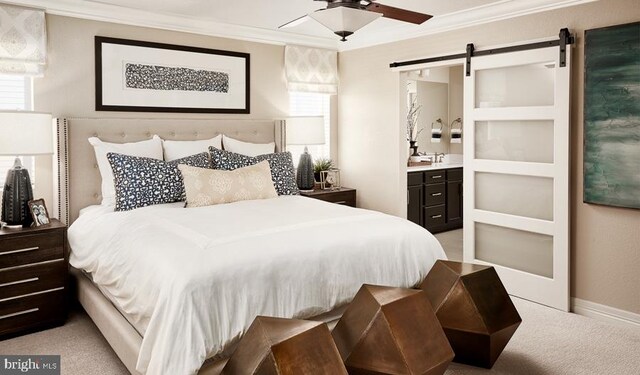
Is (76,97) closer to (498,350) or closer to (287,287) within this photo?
(287,287)

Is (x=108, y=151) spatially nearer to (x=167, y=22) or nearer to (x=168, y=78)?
(x=168, y=78)

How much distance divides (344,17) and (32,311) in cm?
280

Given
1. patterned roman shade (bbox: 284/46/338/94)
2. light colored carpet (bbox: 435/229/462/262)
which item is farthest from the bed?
light colored carpet (bbox: 435/229/462/262)

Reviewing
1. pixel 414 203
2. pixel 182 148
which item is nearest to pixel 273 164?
pixel 182 148

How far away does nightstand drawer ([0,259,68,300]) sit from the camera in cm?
320

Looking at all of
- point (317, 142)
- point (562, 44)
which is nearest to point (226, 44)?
point (317, 142)

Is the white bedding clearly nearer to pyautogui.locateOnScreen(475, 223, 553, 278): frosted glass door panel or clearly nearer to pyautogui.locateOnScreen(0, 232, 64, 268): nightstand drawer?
pyautogui.locateOnScreen(0, 232, 64, 268): nightstand drawer

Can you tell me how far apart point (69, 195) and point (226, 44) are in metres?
2.05

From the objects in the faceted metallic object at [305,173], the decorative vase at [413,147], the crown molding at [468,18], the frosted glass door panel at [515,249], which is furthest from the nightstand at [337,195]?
the decorative vase at [413,147]

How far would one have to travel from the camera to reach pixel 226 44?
191 inches

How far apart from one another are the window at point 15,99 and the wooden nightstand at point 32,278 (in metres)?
0.68

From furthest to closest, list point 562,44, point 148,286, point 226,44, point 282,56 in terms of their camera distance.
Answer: point 282,56 → point 226,44 → point 562,44 → point 148,286

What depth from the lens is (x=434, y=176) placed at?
20.2ft

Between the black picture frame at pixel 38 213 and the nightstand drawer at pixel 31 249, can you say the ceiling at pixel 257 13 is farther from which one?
the nightstand drawer at pixel 31 249
